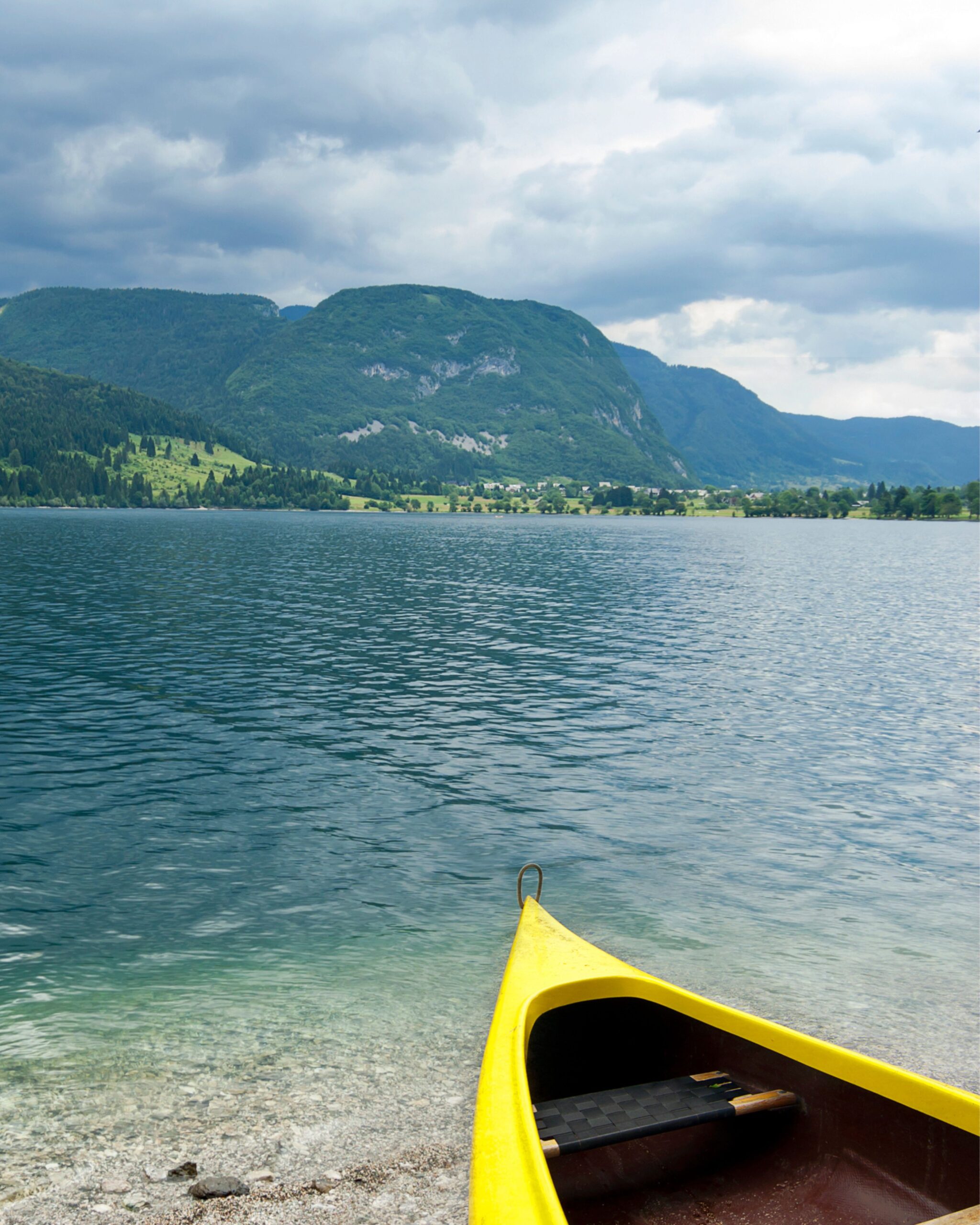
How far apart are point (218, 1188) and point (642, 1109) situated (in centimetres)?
503

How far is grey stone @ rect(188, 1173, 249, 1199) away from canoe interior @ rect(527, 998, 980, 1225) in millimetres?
3573

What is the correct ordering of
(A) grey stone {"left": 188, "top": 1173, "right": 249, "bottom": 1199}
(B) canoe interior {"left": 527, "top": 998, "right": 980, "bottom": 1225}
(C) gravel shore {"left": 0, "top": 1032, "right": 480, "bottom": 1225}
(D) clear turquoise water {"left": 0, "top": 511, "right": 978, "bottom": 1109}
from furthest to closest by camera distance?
(D) clear turquoise water {"left": 0, "top": 511, "right": 978, "bottom": 1109}, (A) grey stone {"left": 188, "top": 1173, "right": 249, "bottom": 1199}, (C) gravel shore {"left": 0, "top": 1032, "right": 480, "bottom": 1225}, (B) canoe interior {"left": 527, "top": 998, "right": 980, "bottom": 1225}

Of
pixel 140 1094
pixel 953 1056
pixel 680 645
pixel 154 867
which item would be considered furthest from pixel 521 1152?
pixel 680 645

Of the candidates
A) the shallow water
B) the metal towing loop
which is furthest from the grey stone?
the metal towing loop

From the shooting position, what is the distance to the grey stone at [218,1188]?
977 centimetres

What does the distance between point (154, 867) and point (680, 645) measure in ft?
140

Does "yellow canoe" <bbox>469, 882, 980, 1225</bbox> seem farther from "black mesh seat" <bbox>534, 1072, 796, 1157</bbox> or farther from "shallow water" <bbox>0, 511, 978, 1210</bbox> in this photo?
"shallow water" <bbox>0, 511, 978, 1210</bbox>

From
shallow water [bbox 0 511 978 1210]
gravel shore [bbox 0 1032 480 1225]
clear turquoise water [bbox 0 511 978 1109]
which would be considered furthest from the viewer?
clear turquoise water [bbox 0 511 978 1109]

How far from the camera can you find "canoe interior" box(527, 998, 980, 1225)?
809cm

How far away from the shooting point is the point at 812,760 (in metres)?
32.2

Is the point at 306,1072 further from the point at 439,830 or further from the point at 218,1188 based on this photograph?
the point at 439,830

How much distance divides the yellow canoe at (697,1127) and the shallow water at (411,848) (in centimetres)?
274

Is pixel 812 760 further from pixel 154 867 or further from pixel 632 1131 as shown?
pixel 632 1131

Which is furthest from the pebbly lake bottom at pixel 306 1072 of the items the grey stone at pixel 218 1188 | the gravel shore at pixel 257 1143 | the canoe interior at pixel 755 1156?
the canoe interior at pixel 755 1156
